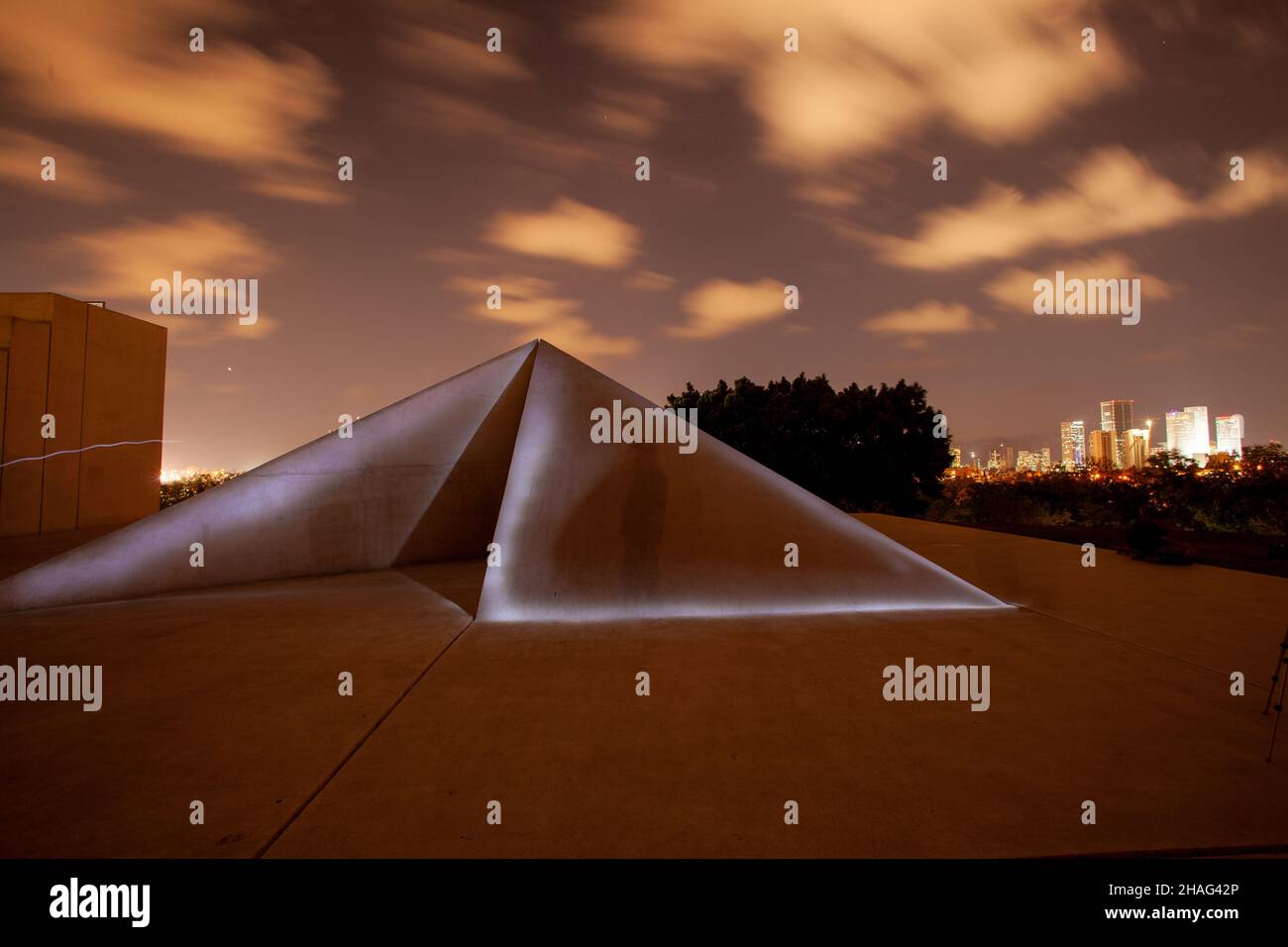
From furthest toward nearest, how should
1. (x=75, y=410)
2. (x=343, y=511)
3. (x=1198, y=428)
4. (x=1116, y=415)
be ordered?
(x=1116, y=415) → (x=1198, y=428) → (x=75, y=410) → (x=343, y=511)

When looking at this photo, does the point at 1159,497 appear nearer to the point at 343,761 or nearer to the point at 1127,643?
the point at 1127,643

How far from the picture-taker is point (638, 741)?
3.03m

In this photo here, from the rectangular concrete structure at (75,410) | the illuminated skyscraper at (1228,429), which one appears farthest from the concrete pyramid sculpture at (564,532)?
the illuminated skyscraper at (1228,429)

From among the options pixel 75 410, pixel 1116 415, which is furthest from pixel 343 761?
pixel 1116 415

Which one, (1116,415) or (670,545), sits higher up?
(1116,415)

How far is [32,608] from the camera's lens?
608 centimetres

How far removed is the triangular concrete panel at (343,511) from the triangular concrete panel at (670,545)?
236 centimetres

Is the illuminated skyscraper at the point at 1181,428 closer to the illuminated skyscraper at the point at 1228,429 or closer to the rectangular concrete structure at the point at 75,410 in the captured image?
the illuminated skyscraper at the point at 1228,429

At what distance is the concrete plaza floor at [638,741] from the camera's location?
7.29 feet

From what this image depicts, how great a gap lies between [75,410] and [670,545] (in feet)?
54.3

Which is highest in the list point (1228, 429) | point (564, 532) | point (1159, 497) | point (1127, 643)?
point (1228, 429)

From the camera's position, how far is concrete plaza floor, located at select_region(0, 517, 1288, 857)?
7.29 ft
